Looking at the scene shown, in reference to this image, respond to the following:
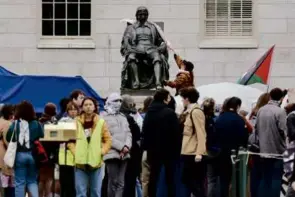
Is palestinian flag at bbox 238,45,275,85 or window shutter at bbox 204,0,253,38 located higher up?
window shutter at bbox 204,0,253,38

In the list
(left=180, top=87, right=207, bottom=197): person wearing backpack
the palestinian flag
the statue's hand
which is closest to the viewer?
(left=180, top=87, right=207, bottom=197): person wearing backpack

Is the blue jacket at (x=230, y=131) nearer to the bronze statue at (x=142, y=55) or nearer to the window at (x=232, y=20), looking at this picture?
the bronze statue at (x=142, y=55)

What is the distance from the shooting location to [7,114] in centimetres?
2047

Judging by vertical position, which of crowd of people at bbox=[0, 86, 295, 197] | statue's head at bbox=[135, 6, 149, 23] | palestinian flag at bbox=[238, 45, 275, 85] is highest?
statue's head at bbox=[135, 6, 149, 23]

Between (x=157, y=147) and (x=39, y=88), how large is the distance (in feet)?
23.9

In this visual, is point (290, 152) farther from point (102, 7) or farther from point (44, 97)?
point (102, 7)

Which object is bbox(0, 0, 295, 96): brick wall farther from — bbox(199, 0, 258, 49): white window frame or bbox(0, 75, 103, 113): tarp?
bbox(0, 75, 103, 113): tarp

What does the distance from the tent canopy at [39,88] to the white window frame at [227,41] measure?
18.7 feet

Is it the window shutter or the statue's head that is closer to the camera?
the statue's head

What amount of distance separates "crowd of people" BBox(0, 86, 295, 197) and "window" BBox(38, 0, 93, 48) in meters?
11.3

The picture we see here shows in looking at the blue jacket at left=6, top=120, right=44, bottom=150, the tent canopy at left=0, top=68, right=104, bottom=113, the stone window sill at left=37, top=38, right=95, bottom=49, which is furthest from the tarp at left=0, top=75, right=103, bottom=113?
the blue jacket at left=6, top=120, right=44, bottom=150

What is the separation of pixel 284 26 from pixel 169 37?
9.27ft

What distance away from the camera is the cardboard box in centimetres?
1927

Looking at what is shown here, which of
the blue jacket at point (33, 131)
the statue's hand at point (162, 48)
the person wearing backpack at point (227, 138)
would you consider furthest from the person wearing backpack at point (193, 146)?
the statue's hand at point (162, 48)
